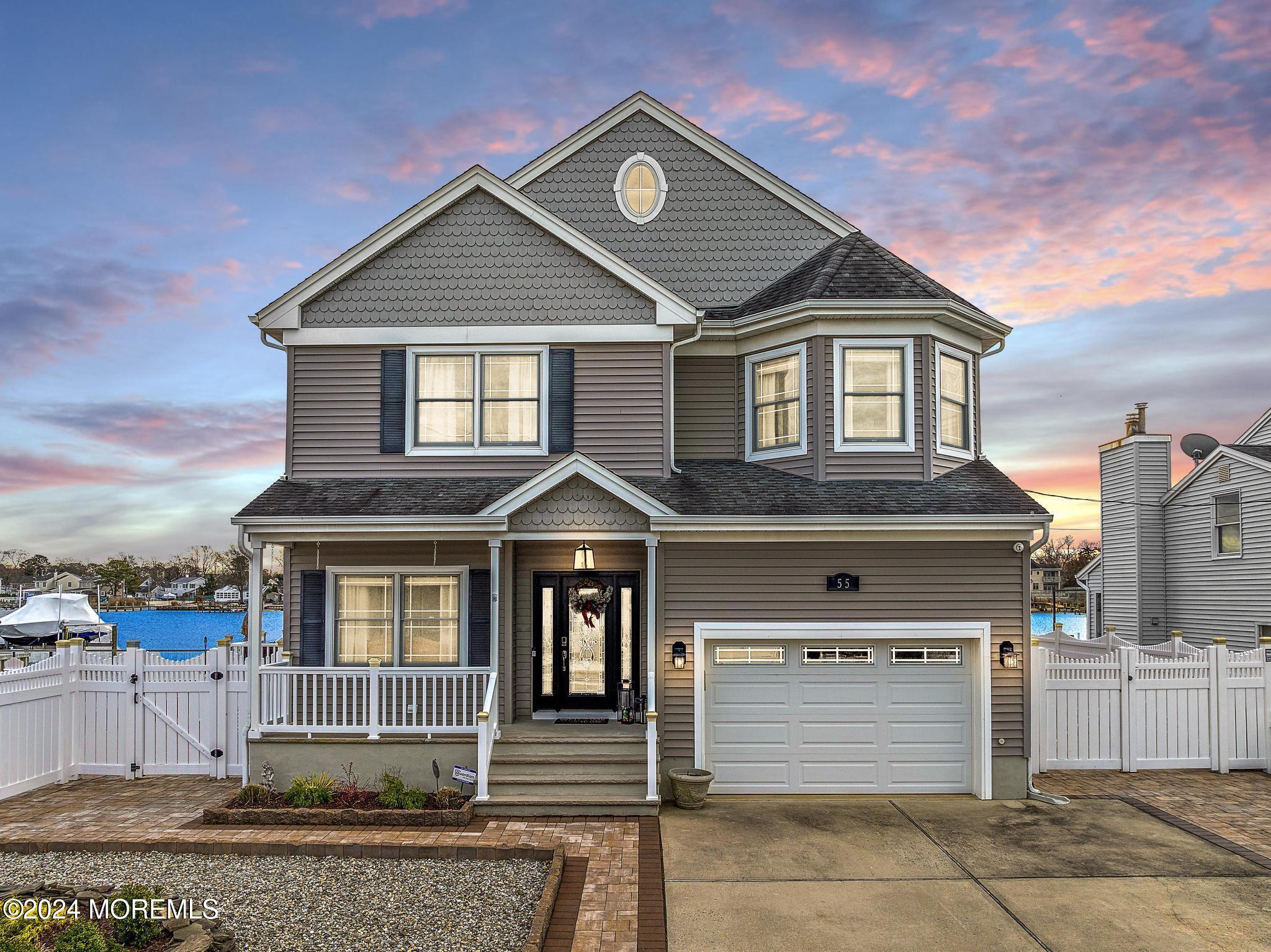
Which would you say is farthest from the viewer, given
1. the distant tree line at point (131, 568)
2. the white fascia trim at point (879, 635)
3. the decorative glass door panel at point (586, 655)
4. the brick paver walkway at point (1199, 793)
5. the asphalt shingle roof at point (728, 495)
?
the distant tree line at point (131, 568)

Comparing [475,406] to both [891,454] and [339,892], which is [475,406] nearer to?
[891,454]

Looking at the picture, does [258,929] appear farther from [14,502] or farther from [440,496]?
[14,502]

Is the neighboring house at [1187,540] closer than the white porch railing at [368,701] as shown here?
No

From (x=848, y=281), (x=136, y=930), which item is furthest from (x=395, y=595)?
(x=848, y=281)

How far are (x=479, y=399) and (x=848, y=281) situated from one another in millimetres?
5558

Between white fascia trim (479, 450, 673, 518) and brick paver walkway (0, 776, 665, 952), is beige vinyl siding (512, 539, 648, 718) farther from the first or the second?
brick paver walkway (0, 776, 665, 952)

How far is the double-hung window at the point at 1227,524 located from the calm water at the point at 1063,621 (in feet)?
79.2

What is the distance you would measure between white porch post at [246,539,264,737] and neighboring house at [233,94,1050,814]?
0.11m

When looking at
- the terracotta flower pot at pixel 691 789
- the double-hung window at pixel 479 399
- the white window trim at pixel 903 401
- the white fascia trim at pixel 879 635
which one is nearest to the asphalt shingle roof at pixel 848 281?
the white window trim at pixel 903 401

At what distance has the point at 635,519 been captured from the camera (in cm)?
944

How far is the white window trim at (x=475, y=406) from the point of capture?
10.7m

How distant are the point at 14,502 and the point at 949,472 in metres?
30.9

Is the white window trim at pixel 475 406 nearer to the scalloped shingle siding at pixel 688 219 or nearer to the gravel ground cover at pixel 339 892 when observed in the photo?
the scalloped shingle siding at pixel 688 219

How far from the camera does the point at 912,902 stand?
6391mm
